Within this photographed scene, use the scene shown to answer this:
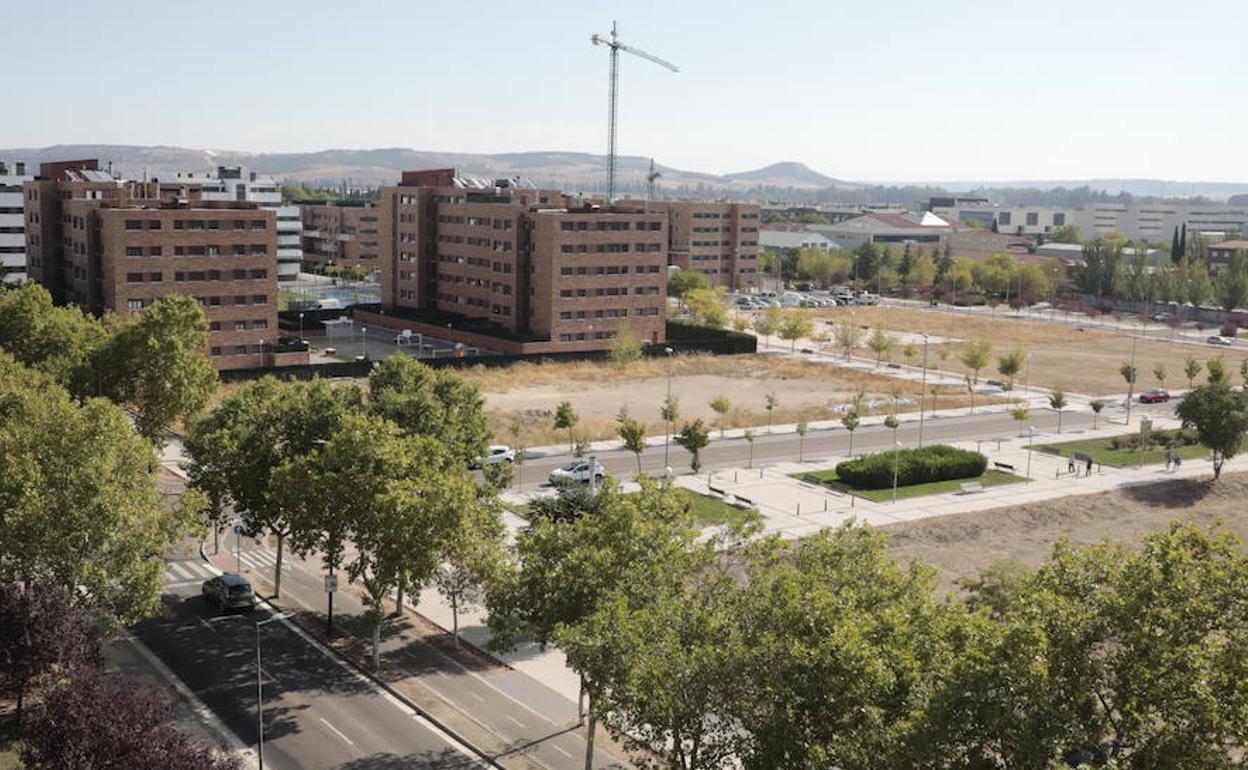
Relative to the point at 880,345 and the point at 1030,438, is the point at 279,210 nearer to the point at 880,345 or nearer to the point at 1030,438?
the point at 880,345

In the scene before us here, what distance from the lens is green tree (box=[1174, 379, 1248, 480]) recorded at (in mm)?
69125

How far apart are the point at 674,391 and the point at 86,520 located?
213ft

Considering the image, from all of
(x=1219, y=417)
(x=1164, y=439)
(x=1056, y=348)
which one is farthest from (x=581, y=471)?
(x=1056, y=348)

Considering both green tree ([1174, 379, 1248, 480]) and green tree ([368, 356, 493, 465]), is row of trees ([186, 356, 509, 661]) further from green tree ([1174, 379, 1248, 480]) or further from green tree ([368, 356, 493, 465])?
green tree ([1174, 379, 1248, 480])

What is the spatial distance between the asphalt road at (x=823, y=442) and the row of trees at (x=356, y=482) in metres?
18.9

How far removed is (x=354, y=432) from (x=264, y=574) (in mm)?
12403

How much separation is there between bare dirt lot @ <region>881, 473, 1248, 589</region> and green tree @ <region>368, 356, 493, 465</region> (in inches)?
788

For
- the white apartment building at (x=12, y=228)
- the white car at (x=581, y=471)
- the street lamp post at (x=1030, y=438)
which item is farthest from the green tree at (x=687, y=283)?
the white car at (x=581, y=471)

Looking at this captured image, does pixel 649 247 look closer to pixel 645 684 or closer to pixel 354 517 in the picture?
pixel 354 517

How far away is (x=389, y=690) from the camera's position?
37969 mm

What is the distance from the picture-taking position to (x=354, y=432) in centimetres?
4009

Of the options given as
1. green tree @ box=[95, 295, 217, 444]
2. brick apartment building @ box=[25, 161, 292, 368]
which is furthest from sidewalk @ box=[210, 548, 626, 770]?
brick apartment building @ box=[25, 161, 292, 368]

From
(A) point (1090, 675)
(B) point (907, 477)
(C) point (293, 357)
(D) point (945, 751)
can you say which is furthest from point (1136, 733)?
(C) point (293, 357)

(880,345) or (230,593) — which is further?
(880,345)
